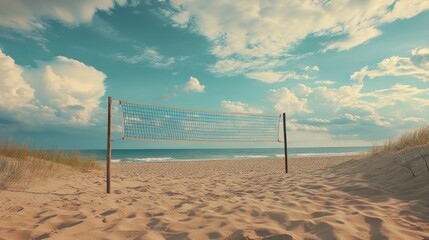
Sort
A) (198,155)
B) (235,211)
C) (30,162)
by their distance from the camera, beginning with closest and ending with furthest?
(235,211) < (30,162) < (198,155)

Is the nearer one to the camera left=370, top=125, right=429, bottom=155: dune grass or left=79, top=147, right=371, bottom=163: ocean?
left=370, top=125, right=429, bottom=155: dune grass

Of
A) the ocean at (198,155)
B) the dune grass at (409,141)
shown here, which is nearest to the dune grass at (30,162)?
the dune grass at (409,141)

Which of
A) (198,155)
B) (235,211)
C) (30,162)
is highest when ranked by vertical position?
(30,162)

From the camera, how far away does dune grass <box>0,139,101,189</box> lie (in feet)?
21.4

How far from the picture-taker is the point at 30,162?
26.5ft

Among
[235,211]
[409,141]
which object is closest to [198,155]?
[409,141]

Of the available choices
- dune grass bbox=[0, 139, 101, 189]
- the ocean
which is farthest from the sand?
the ocean

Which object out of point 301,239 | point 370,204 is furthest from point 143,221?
point 370,204

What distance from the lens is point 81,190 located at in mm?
6473

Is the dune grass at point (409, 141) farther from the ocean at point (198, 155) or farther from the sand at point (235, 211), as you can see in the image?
the ocean at point (198, 155)

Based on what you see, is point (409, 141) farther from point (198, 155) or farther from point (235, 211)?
point (198, 155)

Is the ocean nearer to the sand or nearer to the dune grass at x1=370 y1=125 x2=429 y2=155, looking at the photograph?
the dune grass at x1=370 y1=125 x2=429 y2=155

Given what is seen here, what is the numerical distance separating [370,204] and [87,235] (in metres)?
3.50

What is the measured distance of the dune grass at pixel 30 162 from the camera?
21.4ft
